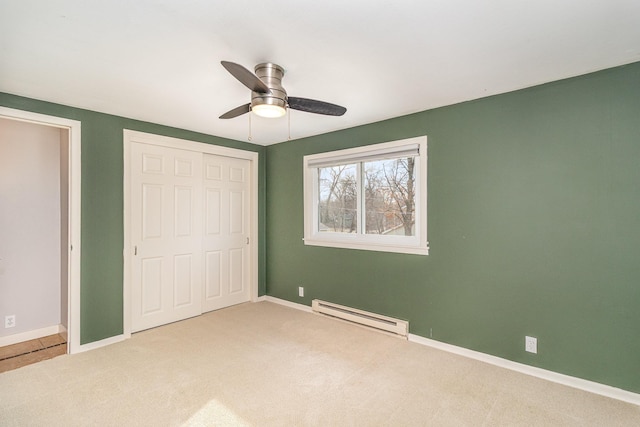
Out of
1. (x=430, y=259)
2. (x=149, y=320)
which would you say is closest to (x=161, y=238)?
(x=149, y=320)

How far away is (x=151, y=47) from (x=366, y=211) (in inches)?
98.6

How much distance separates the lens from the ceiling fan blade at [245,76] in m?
1.56

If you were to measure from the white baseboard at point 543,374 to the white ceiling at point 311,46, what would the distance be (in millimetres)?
2231

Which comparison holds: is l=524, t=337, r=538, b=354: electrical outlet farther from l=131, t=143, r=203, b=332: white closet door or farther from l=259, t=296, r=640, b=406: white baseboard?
l=131, t=143, r=203, b=332: white closet door

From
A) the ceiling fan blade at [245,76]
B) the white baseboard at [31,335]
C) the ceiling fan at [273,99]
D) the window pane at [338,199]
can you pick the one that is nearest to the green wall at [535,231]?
the window pane at [338,199]

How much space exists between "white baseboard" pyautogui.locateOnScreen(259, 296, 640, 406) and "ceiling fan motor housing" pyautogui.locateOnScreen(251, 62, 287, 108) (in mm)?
2540

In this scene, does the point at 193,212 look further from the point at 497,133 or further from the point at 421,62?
the point at 497,133

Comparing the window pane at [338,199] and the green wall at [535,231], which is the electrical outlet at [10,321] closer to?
the window pane at [338,199]

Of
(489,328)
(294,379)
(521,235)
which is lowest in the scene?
Result: (294,379)

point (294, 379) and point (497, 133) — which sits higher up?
point (497, 133)

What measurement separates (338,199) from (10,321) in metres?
3.70

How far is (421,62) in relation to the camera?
2037 mm

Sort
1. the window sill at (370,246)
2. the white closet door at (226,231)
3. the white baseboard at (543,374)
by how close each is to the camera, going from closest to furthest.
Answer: the white baseboard at (543,374), the window sill at (370,246), the white closet door at (226,231)

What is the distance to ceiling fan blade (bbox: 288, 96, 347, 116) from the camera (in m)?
2.10
